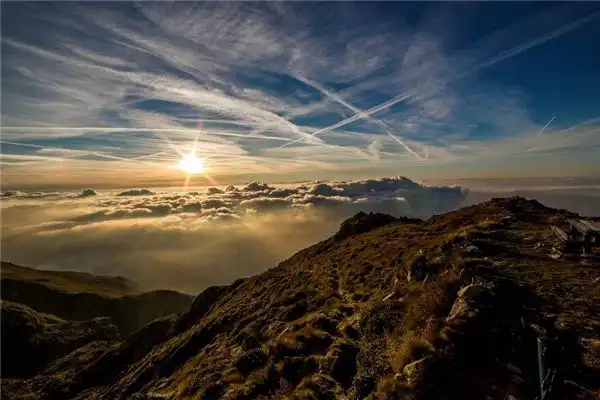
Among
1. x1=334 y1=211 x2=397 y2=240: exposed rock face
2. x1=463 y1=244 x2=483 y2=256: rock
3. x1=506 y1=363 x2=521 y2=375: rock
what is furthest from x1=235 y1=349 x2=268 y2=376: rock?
x1=334 y1=211 x2=397 y2=240: exposed rock face

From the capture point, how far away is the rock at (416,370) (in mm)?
14086

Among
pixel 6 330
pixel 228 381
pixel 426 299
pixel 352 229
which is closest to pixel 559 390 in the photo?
pixel 426 299

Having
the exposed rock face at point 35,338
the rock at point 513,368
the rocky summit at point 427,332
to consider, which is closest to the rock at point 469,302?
the rocky summit at point 427,332

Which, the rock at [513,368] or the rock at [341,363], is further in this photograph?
the rock at [341,363]

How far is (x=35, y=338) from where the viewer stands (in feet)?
455

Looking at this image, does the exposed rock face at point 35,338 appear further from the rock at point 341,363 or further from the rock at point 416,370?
the rock at point 416,370

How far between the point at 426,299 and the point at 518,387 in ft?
21.3

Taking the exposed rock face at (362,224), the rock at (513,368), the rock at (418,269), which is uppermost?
the rock at (418,269)

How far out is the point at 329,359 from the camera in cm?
1878

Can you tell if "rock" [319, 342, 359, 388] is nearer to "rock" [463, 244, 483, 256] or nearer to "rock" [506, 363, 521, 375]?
"rock" [506, 363, 521, 375]

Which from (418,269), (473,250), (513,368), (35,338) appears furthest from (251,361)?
(35,338)

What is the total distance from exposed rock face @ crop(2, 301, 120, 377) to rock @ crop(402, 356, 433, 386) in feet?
514

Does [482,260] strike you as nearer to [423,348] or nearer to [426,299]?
[426,299]

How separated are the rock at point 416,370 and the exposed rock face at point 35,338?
157 metres
